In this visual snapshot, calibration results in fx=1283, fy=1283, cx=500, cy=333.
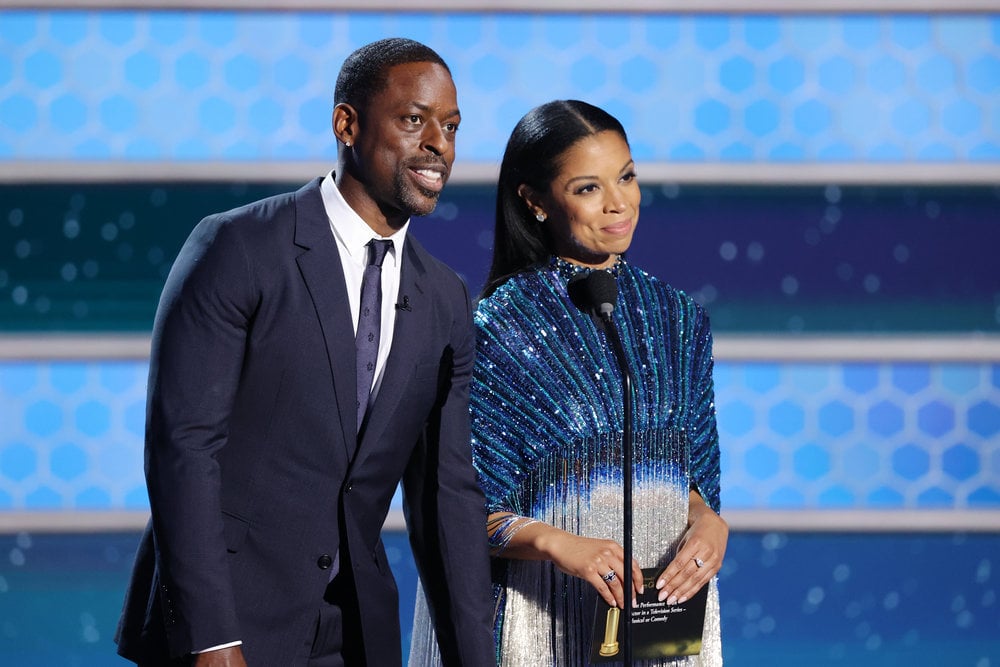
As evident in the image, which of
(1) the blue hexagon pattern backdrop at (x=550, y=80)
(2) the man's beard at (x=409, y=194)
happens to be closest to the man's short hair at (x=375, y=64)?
(2) the man's beard at (x=409, y=194)

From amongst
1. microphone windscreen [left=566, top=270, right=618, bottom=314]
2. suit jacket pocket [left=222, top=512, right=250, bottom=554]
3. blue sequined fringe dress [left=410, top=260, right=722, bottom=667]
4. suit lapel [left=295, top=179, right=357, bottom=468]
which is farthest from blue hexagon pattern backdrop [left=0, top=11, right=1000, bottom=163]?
suit jacket pocket [left=222, top=512, right=250, bottom=554]

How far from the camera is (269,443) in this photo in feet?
5.38

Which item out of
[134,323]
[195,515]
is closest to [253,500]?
[195,515]

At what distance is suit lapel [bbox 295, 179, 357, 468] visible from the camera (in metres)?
1.66

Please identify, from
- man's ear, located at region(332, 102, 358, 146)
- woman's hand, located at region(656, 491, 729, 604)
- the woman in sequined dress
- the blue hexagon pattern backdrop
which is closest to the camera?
man's ear, located at region(332, 102, 358, 146)

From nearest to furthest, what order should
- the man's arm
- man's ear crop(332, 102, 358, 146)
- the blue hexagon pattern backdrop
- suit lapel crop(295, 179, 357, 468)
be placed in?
1. the man's arm
2. suit lapel crop(295, 179, 357, 468)
3. man's ear crop(332, 102, 358, 146)
4. the blue hexagon pattern backdrop

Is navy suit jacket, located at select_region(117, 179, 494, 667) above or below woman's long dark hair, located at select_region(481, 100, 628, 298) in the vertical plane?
below

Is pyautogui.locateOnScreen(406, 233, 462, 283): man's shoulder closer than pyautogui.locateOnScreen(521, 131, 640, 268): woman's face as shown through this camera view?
Yes

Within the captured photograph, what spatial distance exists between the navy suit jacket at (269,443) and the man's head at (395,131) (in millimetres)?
75

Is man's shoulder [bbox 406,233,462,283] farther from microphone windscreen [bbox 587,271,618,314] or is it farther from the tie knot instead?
microphone windscreen [bbox 587,271,618,314]

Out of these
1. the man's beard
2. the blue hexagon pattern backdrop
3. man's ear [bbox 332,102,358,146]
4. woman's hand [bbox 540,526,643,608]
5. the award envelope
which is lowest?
the award envelope

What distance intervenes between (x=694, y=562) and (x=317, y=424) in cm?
69

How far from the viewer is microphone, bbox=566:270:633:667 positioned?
173 cm

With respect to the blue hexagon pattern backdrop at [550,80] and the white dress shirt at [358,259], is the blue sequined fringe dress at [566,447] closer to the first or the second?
the white dress shirt at [358,259]
